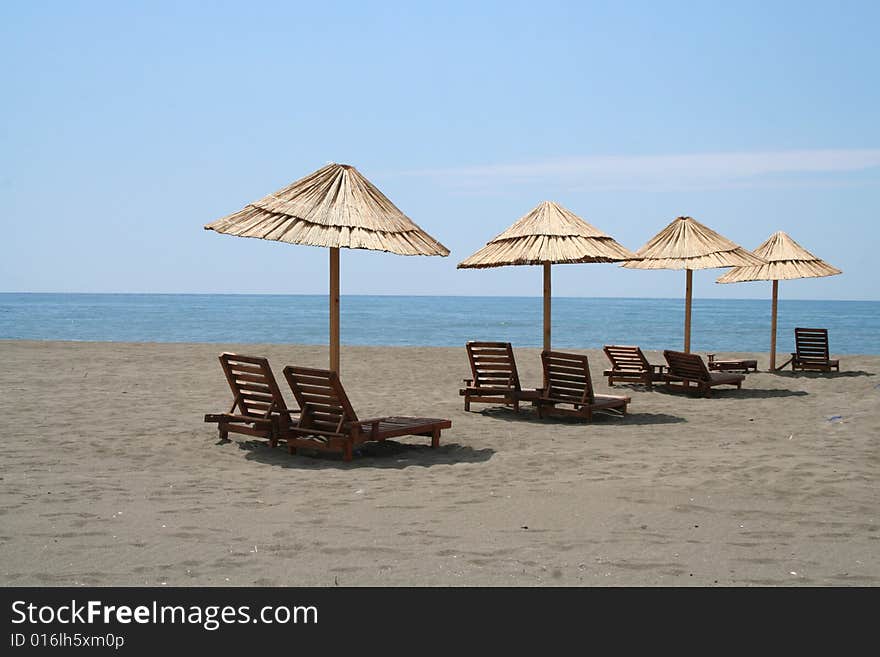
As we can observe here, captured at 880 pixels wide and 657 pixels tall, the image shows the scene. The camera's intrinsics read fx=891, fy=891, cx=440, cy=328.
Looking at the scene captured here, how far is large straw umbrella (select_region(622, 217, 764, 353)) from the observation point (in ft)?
42.9

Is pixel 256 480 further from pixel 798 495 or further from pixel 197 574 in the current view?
pixel 798 495

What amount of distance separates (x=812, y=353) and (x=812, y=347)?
0.37 ft

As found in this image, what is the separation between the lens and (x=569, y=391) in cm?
1015

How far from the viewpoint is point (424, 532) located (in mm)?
5062

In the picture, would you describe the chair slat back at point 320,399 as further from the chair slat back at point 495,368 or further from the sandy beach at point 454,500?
the chair slat back at point 495,368

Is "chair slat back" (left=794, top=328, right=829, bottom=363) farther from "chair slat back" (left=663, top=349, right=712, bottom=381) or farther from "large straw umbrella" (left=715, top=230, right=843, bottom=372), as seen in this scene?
"chair slat back" (left=663, top=349, right=712, bottom=381)

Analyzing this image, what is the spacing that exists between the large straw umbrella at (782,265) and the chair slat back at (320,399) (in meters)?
11.2

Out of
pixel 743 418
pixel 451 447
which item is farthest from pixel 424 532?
pixel 743 418

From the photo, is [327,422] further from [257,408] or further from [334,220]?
[334,220]

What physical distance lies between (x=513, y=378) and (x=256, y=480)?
4.57 m

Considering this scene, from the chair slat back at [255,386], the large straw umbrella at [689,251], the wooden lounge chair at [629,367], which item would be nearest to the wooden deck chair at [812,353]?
the large straw umbrella at [689,251]

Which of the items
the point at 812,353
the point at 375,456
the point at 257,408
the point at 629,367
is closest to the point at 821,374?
the point at 812,353

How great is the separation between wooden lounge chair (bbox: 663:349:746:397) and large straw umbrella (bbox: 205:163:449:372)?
18.1ft

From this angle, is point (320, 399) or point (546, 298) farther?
point (546, 298)
